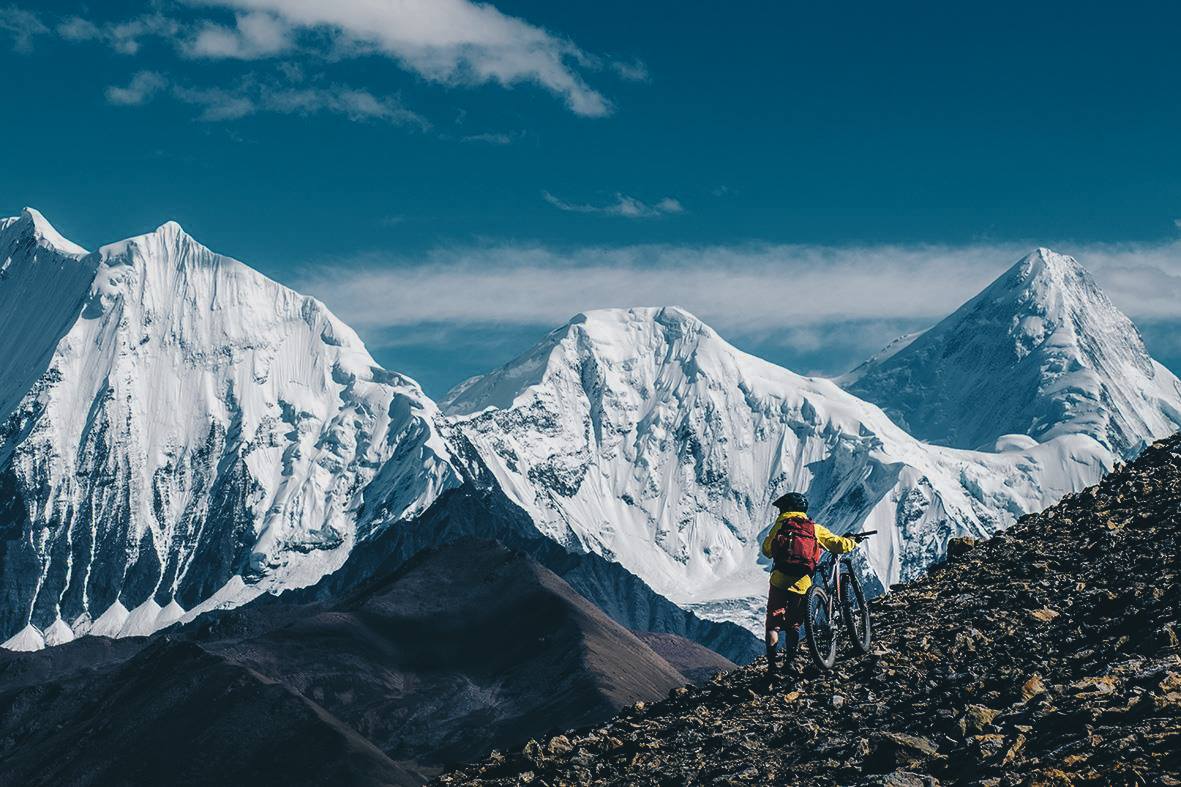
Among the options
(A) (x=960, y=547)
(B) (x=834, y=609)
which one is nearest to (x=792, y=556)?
(B) (x=834, y=609)

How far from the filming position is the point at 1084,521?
50.5m

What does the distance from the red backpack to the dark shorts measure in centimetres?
52

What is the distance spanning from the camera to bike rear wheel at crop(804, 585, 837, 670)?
1462 inches

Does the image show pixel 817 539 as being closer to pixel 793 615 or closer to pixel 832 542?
pixel 832 542

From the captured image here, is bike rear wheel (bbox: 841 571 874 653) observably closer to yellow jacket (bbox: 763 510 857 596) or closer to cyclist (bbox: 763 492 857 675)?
yellow jacket (bbox: 763 510 857 596)

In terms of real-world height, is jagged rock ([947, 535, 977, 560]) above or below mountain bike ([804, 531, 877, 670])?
above

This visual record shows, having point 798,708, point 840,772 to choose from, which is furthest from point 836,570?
point 840,772

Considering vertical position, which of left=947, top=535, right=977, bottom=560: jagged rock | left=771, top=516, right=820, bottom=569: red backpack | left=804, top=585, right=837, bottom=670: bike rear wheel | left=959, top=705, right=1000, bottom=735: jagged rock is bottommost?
left=959, top=705, right=1000, bottom=735: jagged rock

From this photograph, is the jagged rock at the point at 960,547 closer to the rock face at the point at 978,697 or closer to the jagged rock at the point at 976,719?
the rock face at the point at 978,697

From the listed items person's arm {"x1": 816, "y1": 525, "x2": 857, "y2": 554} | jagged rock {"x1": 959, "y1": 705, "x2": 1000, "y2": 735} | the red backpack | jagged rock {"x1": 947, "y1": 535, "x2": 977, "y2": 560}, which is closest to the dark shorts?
the red backpack

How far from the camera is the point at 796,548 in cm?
3694

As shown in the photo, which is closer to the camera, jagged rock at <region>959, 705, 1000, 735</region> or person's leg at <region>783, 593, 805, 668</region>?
jagged rock at <region>959, 705, 1000, 735</region>

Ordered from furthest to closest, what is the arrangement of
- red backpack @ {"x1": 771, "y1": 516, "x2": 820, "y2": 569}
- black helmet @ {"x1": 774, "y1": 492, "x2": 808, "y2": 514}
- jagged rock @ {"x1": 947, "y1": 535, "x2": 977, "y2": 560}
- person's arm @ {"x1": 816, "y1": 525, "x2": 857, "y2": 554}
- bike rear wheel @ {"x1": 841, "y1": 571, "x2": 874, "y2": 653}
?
jagged rock @ {"x1": 947, "y1": 535, "x2": 977, "y2": 560}, bike rear wheel @ {"x1": 841, "y1": 571, "x2": 874, "y2": 653}, black helmet @ {"x1": 774, "y1": 492, "x2": 808, "y2": 514}, person's arm @ {"x1": 816, "y1": 525, "x2": 857, "y2": 554}, red backpack @ {"x1": 771, "y1": 516, "x2": 820, "y2": 569}

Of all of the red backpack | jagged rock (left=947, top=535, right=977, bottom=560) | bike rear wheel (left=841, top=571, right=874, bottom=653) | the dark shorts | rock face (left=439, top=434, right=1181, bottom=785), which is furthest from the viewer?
jagged rock (left=947, top=535, right=977, bottom=560)
